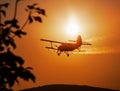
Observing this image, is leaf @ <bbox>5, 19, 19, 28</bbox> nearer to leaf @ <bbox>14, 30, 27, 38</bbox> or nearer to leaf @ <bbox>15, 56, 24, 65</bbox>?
leaf @ <bbox>14, 30, 27, 38</bbox>

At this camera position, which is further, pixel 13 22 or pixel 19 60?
pixel 13 22

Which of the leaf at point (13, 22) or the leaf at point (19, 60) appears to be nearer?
the leaf at point (19, 60)

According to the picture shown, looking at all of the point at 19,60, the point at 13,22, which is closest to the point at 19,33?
the point at 13,22

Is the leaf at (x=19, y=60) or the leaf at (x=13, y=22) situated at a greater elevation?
the leaf at (x=13, y=22)

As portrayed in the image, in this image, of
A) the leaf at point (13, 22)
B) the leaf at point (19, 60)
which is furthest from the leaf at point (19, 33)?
the leaf at point (19, 60)

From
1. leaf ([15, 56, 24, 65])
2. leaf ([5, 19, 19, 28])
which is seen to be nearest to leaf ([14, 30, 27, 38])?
leaf ([5, 19, 19, 28])

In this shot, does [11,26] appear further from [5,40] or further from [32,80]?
[32,80]

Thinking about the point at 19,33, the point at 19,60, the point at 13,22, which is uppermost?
the point at 13,22

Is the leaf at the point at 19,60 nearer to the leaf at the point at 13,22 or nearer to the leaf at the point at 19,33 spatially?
the leaf at the point at 19,33

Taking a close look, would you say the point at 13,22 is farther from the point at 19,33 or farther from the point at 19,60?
the point at 19,60

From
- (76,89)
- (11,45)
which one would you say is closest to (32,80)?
(11,45)

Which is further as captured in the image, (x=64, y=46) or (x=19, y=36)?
(x=64, y=46)
